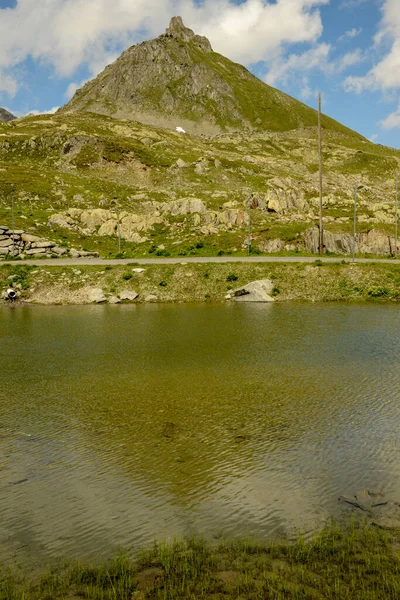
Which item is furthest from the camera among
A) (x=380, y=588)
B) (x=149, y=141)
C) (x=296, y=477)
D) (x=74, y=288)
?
(x=149, y=141)

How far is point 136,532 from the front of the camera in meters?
8.52

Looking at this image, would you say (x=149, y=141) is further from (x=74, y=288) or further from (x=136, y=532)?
(x=136, y=532)

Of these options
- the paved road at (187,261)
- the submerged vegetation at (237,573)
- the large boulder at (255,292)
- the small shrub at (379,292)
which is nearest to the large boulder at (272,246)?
the paved road at (187,261)

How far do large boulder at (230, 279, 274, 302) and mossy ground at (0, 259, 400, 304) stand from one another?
954 mm

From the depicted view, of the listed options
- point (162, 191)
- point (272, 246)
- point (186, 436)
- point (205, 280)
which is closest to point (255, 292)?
point (205, 280)

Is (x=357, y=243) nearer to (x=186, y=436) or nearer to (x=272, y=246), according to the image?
(x=272, y=246)

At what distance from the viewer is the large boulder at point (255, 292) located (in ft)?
151

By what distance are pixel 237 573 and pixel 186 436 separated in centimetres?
601

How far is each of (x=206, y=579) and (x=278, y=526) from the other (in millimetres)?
1991

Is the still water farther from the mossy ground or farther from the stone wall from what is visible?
the stone wall

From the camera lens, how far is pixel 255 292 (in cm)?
4641

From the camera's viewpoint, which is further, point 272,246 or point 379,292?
point 272,246

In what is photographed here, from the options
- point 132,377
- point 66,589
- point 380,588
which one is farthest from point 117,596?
point 132,377

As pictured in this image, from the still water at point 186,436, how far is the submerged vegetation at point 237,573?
0.49 m
